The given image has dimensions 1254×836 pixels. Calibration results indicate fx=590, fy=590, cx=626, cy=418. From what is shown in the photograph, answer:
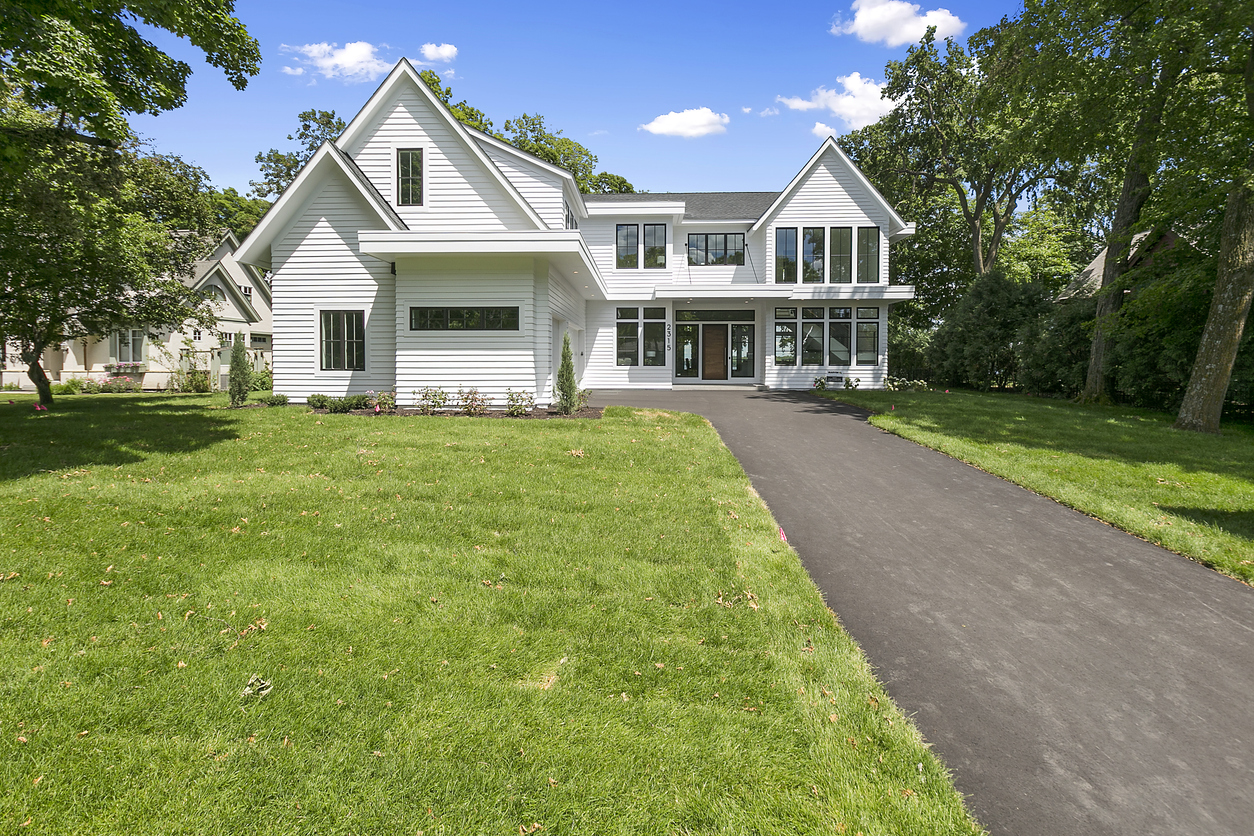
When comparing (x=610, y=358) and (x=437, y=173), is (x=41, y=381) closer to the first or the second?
(x=437, y=173)

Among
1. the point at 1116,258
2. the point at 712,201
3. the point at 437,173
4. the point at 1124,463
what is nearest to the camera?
the point at 1124,463

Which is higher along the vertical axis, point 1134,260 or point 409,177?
point 409,177

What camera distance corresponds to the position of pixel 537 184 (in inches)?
715

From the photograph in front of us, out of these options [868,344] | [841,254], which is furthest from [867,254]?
[868,344]

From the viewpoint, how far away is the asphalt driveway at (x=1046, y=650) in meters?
2.74

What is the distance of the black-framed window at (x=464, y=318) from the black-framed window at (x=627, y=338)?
10107 millimetres

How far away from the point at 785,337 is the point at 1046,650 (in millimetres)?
21192

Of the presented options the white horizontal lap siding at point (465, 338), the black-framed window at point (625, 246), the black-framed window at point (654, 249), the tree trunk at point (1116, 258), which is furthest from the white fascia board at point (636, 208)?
the tree trunk at point (1116, 258)

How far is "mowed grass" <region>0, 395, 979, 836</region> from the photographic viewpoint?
8.21 ft

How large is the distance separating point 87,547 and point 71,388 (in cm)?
2669

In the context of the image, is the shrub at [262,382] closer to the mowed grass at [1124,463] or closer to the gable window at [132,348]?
the gable window at [132,348]

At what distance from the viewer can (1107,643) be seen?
4.07 metres

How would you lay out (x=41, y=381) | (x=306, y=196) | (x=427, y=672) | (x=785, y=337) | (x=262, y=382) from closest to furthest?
(x=427, y=672) → (x=41, y=381) → (x=306, y=196) → (x=262, y=382) → (x=785, y=337)

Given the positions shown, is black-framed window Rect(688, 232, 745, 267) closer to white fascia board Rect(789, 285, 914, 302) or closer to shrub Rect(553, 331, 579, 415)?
white fascia board Rect(789, 285, 914, 302)
